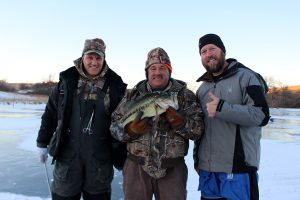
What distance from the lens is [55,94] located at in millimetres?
4031

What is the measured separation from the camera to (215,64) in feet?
11.4

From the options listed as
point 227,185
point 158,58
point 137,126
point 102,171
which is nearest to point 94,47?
point 158,58

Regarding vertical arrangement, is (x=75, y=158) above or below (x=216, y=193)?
above

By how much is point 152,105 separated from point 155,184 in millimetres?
920

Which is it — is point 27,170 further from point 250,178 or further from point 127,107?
point 250,178

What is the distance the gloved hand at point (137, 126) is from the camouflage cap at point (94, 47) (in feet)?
3.37

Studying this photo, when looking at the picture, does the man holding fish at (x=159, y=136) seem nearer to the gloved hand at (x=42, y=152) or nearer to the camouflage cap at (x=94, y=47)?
the camouflage cap at (x=94, y=47)

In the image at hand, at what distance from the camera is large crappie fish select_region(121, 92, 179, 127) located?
3041 millimetres

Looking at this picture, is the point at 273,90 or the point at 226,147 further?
the point at 273,90

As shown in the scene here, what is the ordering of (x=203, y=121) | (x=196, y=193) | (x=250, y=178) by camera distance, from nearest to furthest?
(x=250, y=178) → (x=203, y=121) → (x=196, y=193)

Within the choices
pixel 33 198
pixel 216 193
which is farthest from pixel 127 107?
pixel 33 198

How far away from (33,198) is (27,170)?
2.31 metres

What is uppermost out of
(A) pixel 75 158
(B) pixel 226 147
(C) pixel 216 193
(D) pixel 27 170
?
(B) pixel 226 147

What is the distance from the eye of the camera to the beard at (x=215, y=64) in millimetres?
3473
